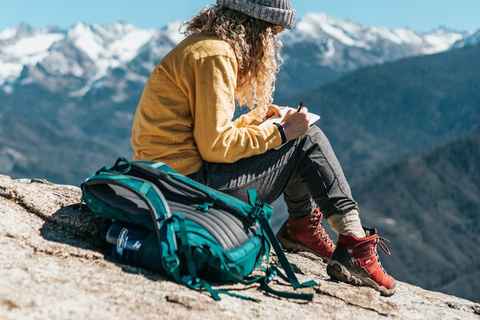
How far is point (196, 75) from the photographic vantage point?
3695 millimetres

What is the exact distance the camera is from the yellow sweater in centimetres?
371

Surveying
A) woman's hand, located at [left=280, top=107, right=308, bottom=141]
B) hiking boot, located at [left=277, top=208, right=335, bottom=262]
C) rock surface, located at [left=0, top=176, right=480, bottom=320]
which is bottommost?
rock surface, located at [left=0, top=176, right=480, bottom=320]

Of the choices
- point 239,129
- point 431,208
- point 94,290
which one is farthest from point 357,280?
point 431,208

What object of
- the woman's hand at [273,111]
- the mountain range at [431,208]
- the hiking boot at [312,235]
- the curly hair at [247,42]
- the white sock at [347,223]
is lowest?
the hiking boot at [312,235]

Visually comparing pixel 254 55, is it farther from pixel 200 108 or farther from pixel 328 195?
pixel 328 195

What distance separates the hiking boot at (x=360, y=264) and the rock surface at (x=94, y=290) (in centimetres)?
8

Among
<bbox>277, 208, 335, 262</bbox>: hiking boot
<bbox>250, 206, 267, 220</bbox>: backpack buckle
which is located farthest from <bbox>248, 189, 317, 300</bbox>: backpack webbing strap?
<bbox>277, 208, 335, 262</bbox>: hiking boot

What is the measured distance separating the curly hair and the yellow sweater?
12cm

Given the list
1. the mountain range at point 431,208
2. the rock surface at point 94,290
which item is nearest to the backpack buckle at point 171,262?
the rock surface at point 94,290

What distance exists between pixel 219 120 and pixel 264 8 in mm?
845

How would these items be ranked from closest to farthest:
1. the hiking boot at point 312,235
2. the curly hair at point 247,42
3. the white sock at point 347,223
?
the curly hair at point 247,42 → the white sock at point 347,223 → the hiking boot at point 312,235

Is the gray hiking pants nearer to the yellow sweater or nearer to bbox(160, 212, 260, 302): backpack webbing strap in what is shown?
the yellow sweater

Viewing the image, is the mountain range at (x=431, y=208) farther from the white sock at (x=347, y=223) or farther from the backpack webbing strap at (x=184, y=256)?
the backpack webbing strap at (x=184, y=256)

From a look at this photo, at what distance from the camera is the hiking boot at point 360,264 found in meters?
4.23
